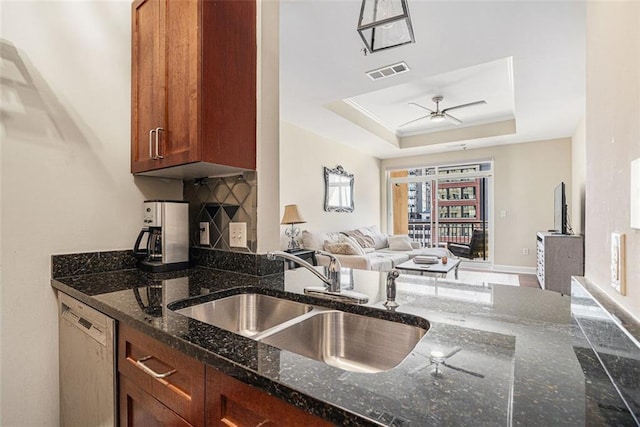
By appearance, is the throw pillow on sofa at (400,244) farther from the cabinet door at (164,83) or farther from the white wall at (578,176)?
the cabinet door at (164,83)

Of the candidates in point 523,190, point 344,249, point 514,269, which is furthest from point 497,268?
point 344,249

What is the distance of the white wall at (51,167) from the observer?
51.5 inches

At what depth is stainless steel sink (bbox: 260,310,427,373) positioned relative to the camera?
0.94 metres

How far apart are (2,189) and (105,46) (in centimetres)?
84

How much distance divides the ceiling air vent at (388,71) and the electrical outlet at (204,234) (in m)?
2.43

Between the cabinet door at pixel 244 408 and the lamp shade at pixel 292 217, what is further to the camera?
the lamp shade at pixel 292 217

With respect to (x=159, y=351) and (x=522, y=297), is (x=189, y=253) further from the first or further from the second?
(x=522, y=297)

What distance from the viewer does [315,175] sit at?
5.43 meters

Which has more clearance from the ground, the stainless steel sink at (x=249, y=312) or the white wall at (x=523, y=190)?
the white wall at (x=523, y=190)

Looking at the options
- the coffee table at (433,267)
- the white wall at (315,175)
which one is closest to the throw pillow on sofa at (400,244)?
the white wall at (315,175)

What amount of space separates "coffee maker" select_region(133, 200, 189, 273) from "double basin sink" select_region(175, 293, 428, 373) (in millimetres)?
577

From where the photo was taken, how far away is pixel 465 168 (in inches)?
268

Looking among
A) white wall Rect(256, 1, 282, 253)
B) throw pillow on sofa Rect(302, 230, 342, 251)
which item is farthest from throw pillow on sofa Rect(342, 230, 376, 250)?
white wall Rect(256, 1, 282, 253)

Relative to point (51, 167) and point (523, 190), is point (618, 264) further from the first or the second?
point (523, 190)
